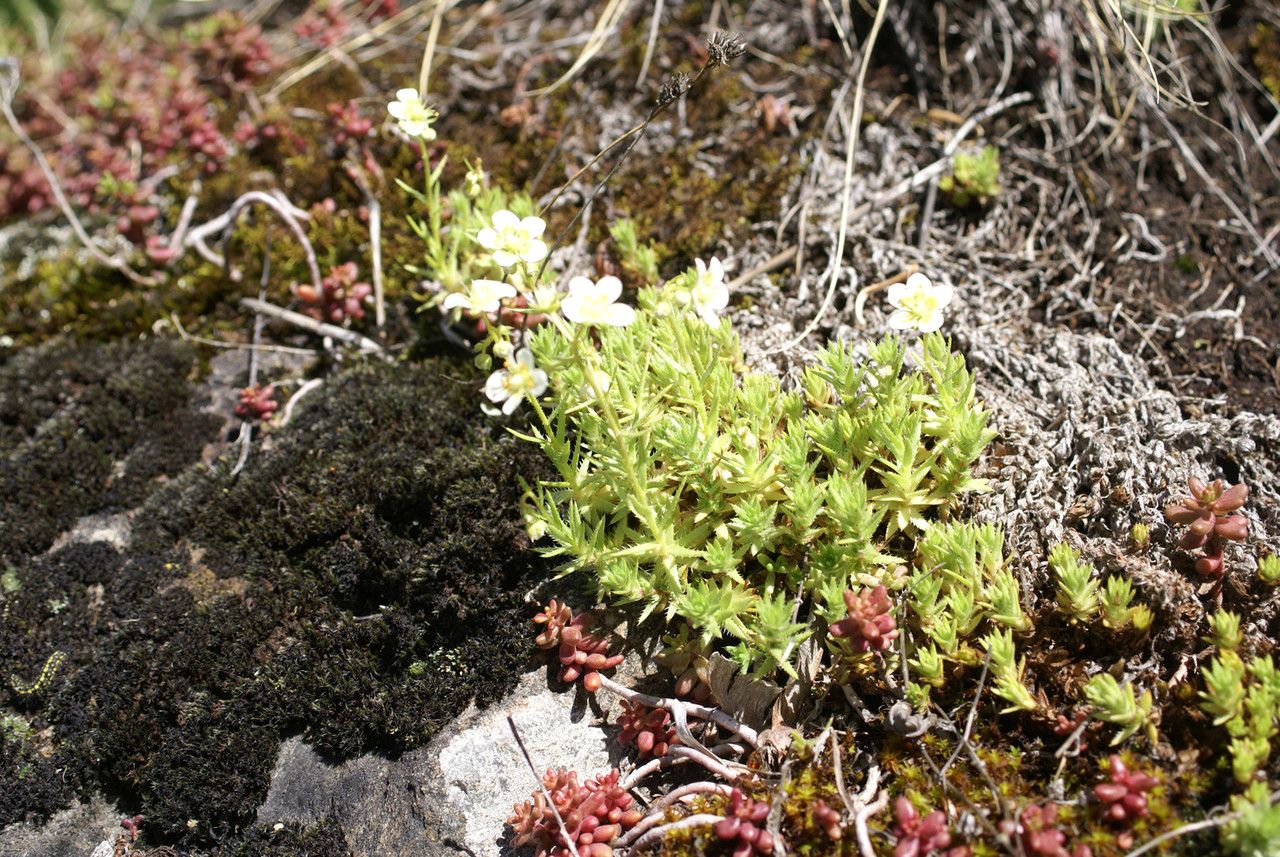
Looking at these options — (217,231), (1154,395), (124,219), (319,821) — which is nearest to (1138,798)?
(1154,395)

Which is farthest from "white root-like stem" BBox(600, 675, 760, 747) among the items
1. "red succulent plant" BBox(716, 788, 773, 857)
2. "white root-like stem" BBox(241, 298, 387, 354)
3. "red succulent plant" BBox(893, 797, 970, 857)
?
"white root-like stem" BBox(241, 298, 387, 354)

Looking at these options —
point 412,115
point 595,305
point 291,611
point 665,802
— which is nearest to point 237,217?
point 412,115

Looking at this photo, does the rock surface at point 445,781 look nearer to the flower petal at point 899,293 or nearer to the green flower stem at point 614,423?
the green flower stem at point 614,423

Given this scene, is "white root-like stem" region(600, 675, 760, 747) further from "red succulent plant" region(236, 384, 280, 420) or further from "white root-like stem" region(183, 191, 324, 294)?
"white root-like stem" region(183, 191, 324, 294)

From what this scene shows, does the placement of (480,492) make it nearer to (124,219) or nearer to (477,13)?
(124,219)

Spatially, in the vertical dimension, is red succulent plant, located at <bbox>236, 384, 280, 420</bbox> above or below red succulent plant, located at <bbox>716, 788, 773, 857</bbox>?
above

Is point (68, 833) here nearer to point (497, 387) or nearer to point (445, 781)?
point (445, 781)

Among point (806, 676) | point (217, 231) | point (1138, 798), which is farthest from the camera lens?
point (217, 231)
